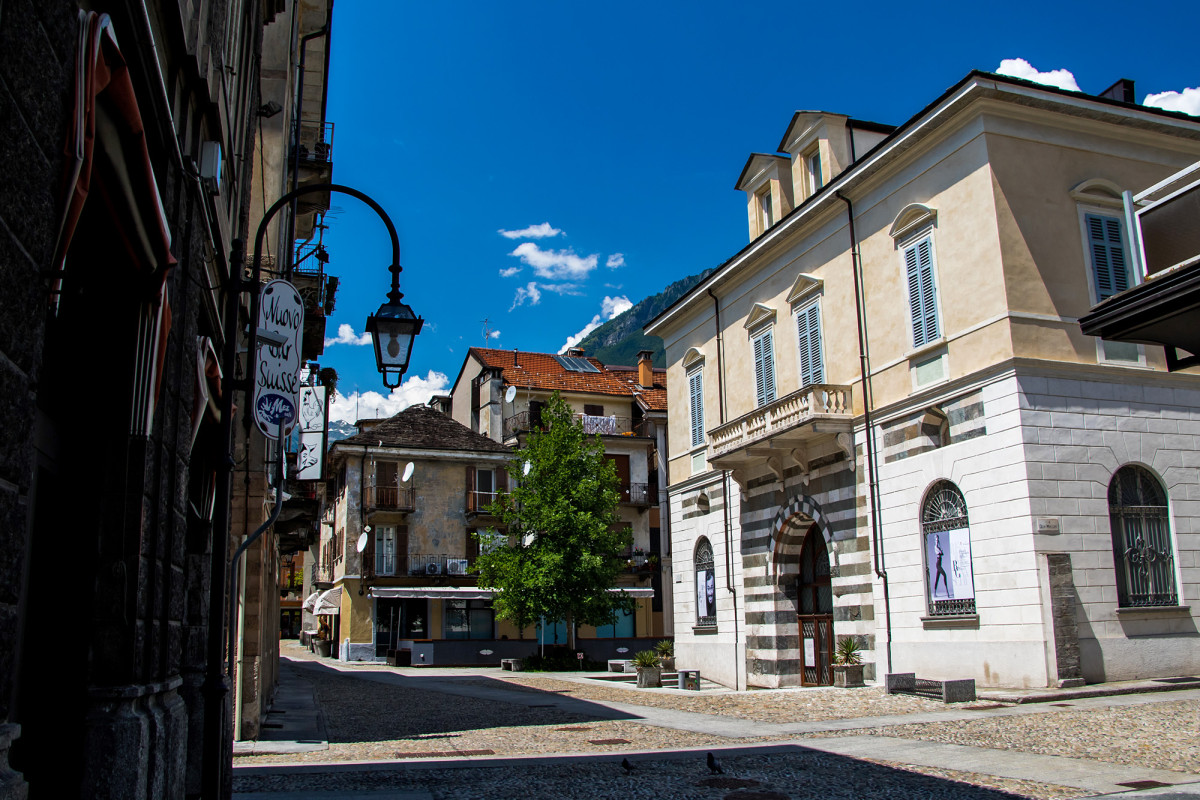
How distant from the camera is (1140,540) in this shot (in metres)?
16.5

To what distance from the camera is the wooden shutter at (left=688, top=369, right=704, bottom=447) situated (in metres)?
28.1

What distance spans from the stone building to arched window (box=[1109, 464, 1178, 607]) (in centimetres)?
1517

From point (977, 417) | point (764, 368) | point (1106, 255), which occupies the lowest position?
point (977, 417)

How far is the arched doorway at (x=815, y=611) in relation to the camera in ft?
73.4

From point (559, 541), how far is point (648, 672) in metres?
11.1

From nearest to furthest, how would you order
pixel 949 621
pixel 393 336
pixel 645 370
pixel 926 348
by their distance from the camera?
pixel 393 336 < pixel 949 621 < pixel 926 348 < pixel 645 370

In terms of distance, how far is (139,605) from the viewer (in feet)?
17.9

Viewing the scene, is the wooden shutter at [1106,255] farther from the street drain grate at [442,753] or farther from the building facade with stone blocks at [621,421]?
the building facade with stone blocks at [621,421]

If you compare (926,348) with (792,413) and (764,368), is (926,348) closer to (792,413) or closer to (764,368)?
(792,413)

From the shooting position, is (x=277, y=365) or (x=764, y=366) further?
(x=764, y=366)

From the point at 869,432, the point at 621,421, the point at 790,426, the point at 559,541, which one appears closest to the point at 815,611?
the point at 790,426

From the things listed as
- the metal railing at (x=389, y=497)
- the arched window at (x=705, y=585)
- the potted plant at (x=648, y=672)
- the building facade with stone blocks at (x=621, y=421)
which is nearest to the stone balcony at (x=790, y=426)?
the arched window at (x=705, y=585)

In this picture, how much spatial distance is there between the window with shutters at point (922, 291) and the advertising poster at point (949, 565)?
12.5 ft

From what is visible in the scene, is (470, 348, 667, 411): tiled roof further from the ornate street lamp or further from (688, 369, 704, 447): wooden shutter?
the ornate street lamp
